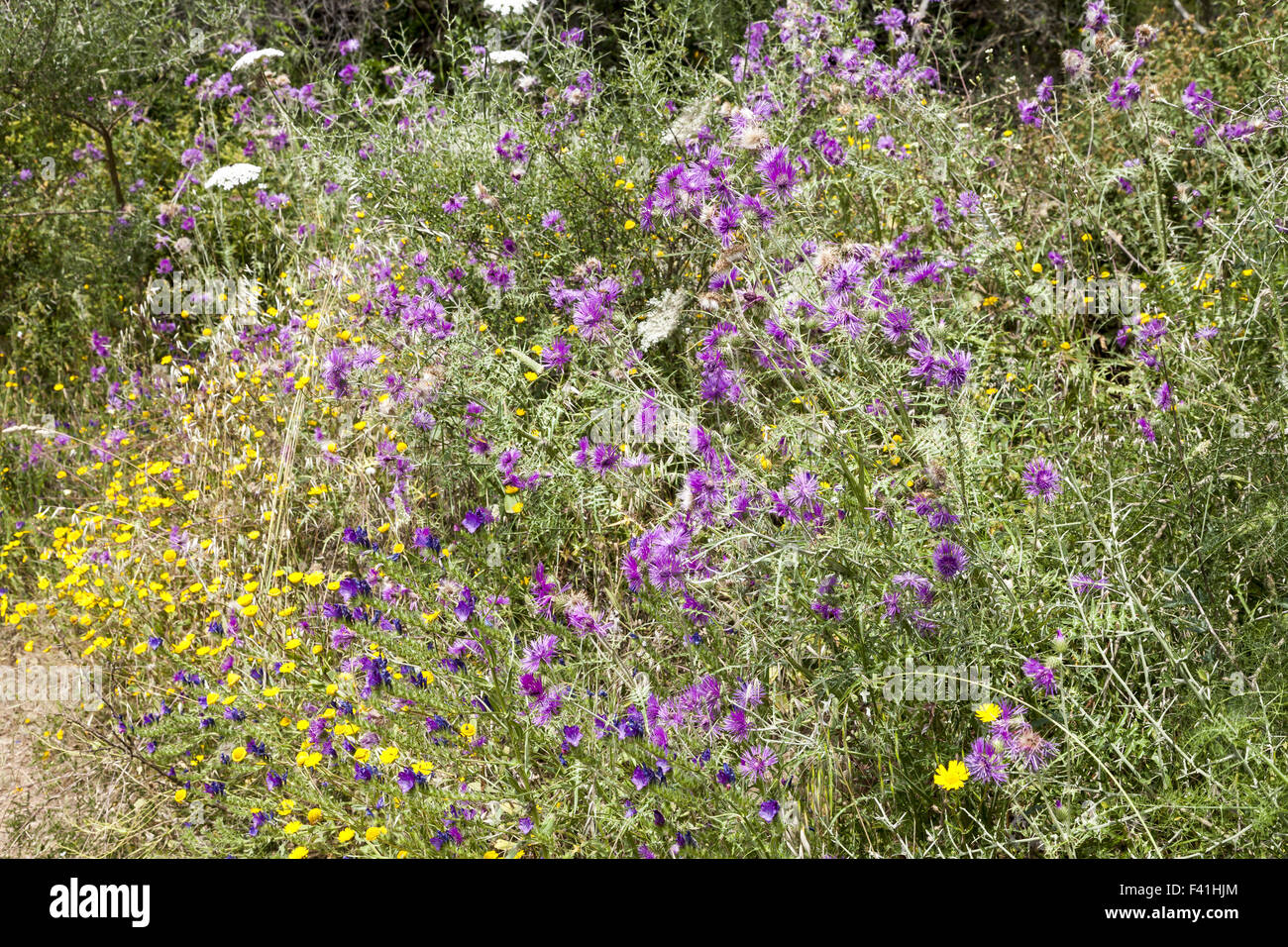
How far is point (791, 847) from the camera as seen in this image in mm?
1962

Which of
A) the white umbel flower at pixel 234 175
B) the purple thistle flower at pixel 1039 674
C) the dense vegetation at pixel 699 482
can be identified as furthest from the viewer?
the white umbel flower at pixel 234 175

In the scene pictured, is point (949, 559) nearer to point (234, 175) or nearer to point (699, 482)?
point (699, 482)

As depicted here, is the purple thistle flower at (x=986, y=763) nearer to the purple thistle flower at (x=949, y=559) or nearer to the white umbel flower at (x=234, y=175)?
the purple thistle flower at (x=949, y=559)

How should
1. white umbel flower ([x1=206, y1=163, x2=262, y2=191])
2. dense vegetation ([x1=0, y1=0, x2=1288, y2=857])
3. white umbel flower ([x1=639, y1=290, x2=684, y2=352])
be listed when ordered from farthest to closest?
1. white umbel flower ([x1=206, y1=163, x2=262, y2=191])
2. white umbel flower ([x1=639, y1=290, x2=684, y2=352])
3. dense vegetation ([x1=0, y1=0, x2=1288, y2=857])

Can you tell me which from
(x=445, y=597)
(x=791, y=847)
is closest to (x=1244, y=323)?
(x=791, y=847)

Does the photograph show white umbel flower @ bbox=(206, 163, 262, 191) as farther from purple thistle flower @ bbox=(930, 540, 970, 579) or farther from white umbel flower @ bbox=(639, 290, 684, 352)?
purple thistle flower @ bbox=(930, 540, 970, 579)

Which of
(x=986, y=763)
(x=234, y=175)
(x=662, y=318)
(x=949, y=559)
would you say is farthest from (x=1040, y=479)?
(x=234, y=175)

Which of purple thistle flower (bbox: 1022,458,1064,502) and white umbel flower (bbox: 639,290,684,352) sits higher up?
purple thistle flower (bbox: 1022,458,1064,502)

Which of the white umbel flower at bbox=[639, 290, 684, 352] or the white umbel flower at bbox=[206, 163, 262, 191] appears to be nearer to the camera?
the white umbel flower at bbox=[639, 290, 684, 352]

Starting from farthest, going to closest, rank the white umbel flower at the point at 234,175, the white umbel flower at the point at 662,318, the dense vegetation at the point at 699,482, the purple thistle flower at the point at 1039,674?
the white umbel flower at the point at 234,175, the white umbel flower at the point at 662,318, the dense vegetation at the point at 699,482, the purple thistle flower at the point at 1039,674

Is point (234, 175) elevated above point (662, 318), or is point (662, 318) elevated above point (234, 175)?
point (662, 318)

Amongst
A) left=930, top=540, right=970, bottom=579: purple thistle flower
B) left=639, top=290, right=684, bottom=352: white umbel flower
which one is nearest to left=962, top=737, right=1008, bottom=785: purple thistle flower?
left=930, top=540, right=970, bottom=579: purple thistle flower

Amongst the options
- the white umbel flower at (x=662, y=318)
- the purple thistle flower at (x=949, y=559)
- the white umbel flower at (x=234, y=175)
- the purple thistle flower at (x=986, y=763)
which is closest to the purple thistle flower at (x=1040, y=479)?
the purple thistle flower at (x=949, y=559)

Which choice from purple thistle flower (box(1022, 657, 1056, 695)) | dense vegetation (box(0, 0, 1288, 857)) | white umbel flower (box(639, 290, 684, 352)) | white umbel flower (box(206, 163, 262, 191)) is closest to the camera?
purple thistle flower (box(1022, 657, 1056, 695))
